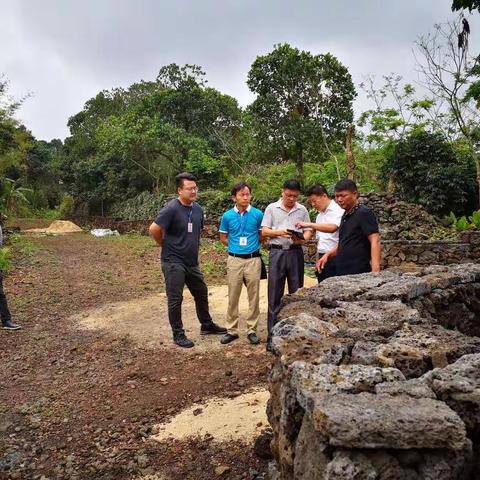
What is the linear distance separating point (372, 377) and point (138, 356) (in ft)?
11.9

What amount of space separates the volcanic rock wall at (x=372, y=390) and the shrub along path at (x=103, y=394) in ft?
2.81

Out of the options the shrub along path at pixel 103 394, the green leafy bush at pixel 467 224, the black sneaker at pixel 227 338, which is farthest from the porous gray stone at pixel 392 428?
the green leafy bush at pixel 467 224

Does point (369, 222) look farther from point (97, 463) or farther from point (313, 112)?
point (313, 112)

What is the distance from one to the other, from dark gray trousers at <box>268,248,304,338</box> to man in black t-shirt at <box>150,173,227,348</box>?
2.97ft

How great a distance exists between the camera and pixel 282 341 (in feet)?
8.09

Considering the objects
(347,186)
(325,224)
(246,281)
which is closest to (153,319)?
(246,281)

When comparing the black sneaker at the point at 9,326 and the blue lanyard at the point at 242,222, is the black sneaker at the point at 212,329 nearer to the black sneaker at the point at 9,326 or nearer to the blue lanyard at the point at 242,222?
the blue lanyard at the point at 242,222

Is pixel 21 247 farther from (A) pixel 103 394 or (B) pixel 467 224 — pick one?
(B) pixel 467 224

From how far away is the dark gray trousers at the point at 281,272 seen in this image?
4.82 metres

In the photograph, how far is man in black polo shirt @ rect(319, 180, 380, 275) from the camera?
3.87 meters

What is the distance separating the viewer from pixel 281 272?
4.83 metres

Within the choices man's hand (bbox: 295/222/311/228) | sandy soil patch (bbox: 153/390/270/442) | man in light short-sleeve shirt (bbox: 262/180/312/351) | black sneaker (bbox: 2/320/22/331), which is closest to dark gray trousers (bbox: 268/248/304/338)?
man in light short-sleeve shirt (bbox: 262/180/312/351)

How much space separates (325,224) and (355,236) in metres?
0.61

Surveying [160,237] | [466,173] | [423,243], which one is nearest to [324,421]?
[160,237]
